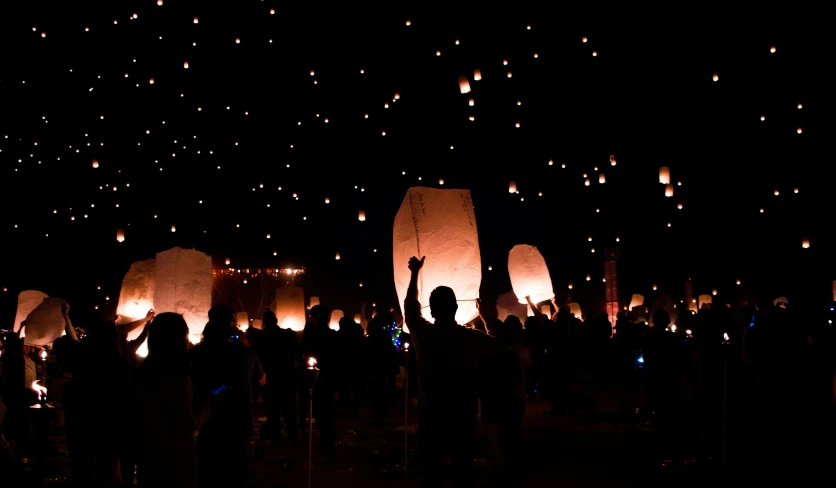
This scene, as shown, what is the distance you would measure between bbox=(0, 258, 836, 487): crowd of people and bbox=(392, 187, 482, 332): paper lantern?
1.43ft

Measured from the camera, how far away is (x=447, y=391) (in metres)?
4.10

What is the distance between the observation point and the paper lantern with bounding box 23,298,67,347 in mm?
8703

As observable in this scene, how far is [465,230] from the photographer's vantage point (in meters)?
6.95

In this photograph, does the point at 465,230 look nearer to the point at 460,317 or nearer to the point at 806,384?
the point at 460,317

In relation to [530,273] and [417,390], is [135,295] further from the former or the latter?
[530,273]

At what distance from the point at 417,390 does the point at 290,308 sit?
29.0ft

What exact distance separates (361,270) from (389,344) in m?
22.1

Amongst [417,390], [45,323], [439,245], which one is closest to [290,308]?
[45,323]

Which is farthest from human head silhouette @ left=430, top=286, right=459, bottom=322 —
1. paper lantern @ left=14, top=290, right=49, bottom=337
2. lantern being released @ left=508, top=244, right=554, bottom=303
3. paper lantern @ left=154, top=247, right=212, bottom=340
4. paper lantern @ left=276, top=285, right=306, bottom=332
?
paper lantern @ left=276, top=285, right=306, bottom=332

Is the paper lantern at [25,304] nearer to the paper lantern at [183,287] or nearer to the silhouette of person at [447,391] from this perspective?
the paper lantern at [183,287]

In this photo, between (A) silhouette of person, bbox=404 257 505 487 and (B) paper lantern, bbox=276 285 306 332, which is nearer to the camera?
(A) silhouette of person, bbox=404 257 505 487

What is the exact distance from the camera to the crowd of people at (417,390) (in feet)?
13.0

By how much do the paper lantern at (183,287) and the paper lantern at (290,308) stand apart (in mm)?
5780

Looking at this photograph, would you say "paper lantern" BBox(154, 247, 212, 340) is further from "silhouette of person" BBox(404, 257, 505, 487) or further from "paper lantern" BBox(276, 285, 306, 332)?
"paper lantern" BBox(276, 285, 306, 332)
